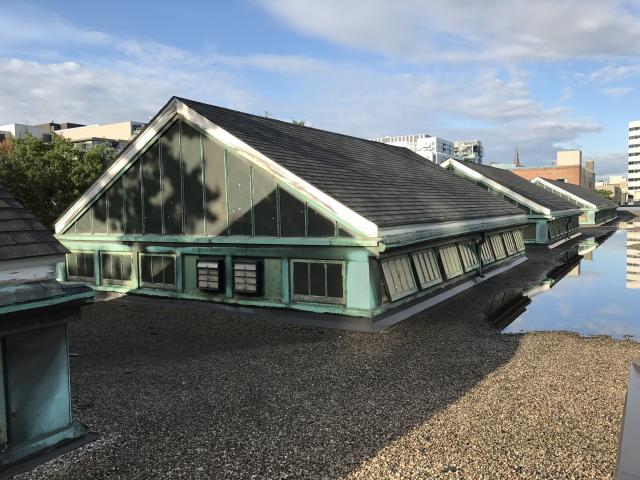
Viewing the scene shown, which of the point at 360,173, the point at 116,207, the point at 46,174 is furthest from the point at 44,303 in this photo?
the point at 46,174

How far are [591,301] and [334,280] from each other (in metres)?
11.0

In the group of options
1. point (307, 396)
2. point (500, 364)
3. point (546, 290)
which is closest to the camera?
point (307, 396)

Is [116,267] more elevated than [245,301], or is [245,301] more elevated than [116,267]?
[116,267]

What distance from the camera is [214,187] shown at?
51.1 feet

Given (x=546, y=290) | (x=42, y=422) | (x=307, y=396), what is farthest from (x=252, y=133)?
(x=546, y=290)

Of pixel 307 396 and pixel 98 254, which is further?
pixel 98 254

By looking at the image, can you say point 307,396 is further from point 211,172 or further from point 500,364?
point 211,172

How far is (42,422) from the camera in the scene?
6773 mm

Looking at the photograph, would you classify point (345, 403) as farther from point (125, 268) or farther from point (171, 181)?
point (125, 268)

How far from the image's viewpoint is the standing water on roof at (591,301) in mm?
14344

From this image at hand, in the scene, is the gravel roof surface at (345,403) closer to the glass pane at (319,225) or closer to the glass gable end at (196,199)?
the glass pane at (319,225)

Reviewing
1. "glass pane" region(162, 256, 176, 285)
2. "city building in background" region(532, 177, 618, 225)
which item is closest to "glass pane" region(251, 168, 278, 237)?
"glass pane" region(162, 256, 176, 285)

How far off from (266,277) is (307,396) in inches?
254

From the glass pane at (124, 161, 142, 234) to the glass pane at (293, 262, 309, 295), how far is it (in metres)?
6.65
